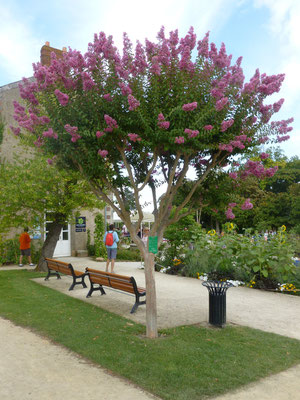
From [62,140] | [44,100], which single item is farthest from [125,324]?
[44,100]

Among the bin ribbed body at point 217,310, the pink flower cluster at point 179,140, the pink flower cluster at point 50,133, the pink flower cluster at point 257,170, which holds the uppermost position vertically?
the pink flower cluster at point 50,133

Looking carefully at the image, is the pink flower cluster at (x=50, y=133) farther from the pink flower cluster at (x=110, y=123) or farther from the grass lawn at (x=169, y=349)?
the grass lawn at (x=169, y=349)

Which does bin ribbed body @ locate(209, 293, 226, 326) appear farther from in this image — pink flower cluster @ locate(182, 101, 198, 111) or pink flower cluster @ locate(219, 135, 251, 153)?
pink flower cluster @ locate(182, 101, 198, 111)

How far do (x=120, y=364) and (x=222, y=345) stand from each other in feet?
5.20

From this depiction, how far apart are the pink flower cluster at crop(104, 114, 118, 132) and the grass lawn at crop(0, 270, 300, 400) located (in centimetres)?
307

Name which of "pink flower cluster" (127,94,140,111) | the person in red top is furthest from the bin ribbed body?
the person in red top

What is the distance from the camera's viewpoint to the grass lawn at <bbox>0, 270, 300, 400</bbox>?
4023 millimetres

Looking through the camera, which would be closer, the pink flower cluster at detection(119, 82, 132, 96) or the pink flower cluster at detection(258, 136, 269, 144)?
the pink flower cluster at detection(119, 82, 132, 96)

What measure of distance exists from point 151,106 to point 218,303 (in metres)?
3.47

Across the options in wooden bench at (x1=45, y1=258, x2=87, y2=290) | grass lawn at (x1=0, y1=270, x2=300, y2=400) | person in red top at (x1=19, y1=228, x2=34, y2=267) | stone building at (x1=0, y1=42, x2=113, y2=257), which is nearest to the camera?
grass lawn at (x1=0, y1=270, x2=300, y2=400)

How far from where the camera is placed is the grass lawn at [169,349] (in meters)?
4.02

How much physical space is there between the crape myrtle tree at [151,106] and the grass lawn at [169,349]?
1.86 feet

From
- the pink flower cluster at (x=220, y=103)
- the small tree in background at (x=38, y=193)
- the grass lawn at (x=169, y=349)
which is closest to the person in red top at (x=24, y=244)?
the small tree in background at (x=38, y=193)

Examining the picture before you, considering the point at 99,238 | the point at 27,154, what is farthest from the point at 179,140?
the point at 27,154
